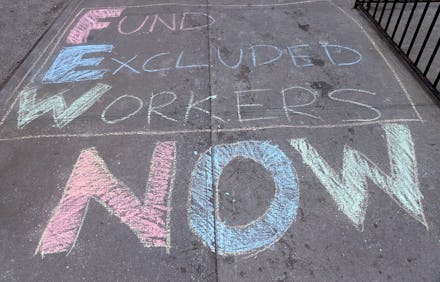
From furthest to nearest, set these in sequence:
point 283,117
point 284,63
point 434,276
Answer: point 284,63 < point 283,117 < point 434,276

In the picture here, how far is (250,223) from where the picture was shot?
2.45 metres

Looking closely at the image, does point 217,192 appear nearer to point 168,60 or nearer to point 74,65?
point 168,60

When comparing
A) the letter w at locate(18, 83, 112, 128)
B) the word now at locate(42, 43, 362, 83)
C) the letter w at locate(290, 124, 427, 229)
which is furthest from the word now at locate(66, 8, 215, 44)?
the letter w at locate(290, 124, 427, 229)

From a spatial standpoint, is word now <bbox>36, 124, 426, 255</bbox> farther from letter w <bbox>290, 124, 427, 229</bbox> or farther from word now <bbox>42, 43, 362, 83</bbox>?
word now <bbox>42, 43, 362, 83</bbox>

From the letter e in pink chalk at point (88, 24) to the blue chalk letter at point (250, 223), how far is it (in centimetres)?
269

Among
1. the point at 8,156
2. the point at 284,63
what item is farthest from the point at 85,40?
the point at 284,63

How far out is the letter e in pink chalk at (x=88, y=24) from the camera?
14.6ft

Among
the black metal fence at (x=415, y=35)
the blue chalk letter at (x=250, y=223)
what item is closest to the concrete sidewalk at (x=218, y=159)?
the blue chalk letter at (x=250, y=223)

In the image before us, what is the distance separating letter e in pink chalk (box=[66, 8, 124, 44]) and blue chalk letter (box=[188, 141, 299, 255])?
2693 millimetres

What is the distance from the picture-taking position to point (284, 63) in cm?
393

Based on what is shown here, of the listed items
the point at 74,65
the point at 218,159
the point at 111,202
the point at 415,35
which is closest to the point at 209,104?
the point at 218,159

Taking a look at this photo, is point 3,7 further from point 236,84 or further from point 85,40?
point 236,84

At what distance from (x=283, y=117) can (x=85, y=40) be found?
2.78 m

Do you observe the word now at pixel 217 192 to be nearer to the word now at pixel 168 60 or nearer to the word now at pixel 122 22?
the word now at pixel 168 60
